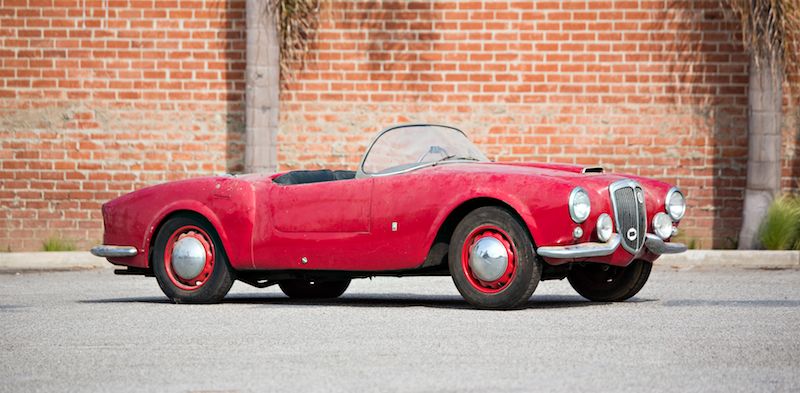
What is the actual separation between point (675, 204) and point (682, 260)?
5296 mm

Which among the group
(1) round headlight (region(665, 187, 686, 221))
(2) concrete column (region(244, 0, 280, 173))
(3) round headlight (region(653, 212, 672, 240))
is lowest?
(3) round headlight (region(653, 212, 672, 240))

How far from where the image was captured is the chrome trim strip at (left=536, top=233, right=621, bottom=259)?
796cm

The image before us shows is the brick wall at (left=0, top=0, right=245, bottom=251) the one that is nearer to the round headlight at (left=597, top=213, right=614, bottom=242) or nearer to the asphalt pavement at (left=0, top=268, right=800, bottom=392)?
the asphalt pavement at (left=0, top=268, right=800, bottom=392)

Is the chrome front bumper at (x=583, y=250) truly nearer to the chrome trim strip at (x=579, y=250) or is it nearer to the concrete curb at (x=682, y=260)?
the chrome trim strip at (x=579, y=250)

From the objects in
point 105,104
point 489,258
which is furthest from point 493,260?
point 105,104

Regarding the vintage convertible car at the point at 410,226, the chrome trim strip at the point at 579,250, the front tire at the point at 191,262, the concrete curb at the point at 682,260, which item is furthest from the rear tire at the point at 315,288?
the concrete curb at the point at 682,260

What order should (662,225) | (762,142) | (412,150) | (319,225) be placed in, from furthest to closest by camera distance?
(762,142) < (412,150) < (319,225) < (662,225)

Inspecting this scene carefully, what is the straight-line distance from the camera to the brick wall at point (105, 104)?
610 inches

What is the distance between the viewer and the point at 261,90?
15180 mm

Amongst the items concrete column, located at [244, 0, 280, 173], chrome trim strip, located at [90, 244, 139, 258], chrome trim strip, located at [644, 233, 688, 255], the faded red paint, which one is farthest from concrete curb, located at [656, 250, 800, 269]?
chrome trim strip, located at [90, 244, 139, 258]

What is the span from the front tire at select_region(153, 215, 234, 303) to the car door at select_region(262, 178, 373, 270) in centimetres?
35

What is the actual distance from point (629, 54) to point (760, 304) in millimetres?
6564

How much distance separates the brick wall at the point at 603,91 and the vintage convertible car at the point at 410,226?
18.4 ft

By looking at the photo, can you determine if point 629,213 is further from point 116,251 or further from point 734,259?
point 734,259
